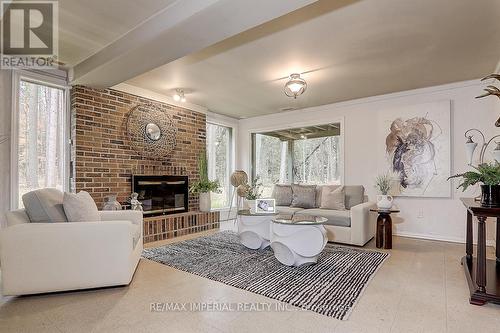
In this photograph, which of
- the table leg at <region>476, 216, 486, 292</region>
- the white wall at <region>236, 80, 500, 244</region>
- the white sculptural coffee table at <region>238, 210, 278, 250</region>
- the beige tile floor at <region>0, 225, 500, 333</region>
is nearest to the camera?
the beige tile floor at <region>0, 225, 500, 333</region>

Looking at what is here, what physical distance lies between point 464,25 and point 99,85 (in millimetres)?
4306

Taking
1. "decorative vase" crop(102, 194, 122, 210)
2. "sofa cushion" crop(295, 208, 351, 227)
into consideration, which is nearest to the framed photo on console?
"sofa cushion" crop(295, 208, 351, 227)

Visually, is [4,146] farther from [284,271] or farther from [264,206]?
[284,271]

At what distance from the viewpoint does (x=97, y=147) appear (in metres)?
4.04

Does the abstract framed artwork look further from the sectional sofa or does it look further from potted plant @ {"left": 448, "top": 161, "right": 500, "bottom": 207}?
Result: potted plant @ {"left": 448, "top": 161, "right": 500, "bottom": 207}

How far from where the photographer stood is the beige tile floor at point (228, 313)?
1.83 m

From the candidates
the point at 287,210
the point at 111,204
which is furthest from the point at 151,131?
the point at 287,210

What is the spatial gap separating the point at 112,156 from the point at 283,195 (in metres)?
2.98

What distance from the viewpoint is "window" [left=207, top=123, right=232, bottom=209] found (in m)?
6.21

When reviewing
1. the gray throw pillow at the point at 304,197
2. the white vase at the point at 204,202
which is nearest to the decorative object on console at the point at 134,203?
the white vase at the point at 204,202

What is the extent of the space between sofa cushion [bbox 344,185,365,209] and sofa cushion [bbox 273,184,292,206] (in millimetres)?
1011

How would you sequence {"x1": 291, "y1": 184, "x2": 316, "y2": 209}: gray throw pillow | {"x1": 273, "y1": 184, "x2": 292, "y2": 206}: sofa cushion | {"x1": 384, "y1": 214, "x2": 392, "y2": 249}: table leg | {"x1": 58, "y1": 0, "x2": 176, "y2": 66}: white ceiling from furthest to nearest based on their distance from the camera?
{"x1": 273, "y1": 184, "x2": 292, "y2": 206}: sofa cushion, {"x1": 291, "y1": 184, "x2": 316, "y2": 209}: gray throw pillow, {"x1": 384, "y1": 214, "x2": 392, "y2": 249}: table leg, {"x1": 58, "y1": 0, "x2": 176, "y2": 66}: white ceiling

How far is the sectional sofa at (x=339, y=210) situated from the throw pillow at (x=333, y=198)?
0.02m

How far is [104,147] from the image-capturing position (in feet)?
13.5
